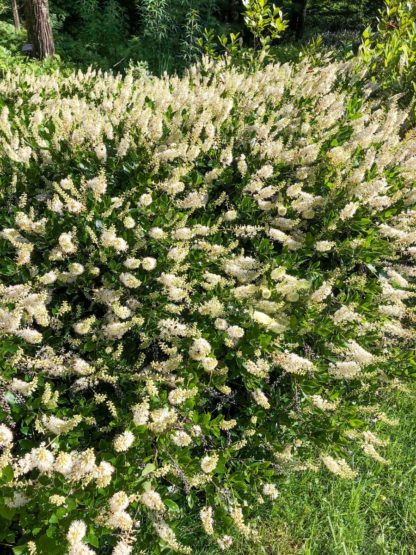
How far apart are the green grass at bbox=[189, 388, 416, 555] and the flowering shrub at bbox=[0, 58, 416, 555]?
0.15 meters

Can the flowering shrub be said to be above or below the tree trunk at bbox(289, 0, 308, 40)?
below

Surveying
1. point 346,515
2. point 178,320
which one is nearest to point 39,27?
point 178,320

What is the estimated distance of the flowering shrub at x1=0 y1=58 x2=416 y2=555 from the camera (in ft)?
6.95

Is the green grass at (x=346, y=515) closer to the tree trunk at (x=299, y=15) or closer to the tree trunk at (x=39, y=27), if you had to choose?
the tree trunk at (x=39, y=27)

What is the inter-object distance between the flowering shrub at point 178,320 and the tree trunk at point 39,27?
6195 millimetres

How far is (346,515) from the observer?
9.37ft

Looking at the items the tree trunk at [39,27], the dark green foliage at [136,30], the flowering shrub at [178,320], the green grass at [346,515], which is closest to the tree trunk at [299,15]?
the dark green foliage at [136,30]

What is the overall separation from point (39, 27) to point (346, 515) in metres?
8.70

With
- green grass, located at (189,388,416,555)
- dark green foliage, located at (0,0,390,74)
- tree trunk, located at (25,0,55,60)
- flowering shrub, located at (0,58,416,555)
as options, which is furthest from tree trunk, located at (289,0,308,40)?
green grass, located at (189,388,416,555)

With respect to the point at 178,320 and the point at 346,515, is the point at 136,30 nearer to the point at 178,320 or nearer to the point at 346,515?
the point at 178,320

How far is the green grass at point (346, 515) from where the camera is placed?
2.71 meters

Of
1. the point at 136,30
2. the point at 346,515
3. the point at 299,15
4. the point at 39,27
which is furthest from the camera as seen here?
the point at 299,15

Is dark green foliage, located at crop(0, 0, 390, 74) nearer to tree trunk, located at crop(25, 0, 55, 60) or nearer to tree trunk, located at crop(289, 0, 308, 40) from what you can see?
tree trunk, located at crop(25, 0, 55, 60)

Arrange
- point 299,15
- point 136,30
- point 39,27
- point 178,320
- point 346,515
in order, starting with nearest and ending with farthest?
point 178,320 → point 346,515 → point 39,27 → point 136,30 → point 299,15
